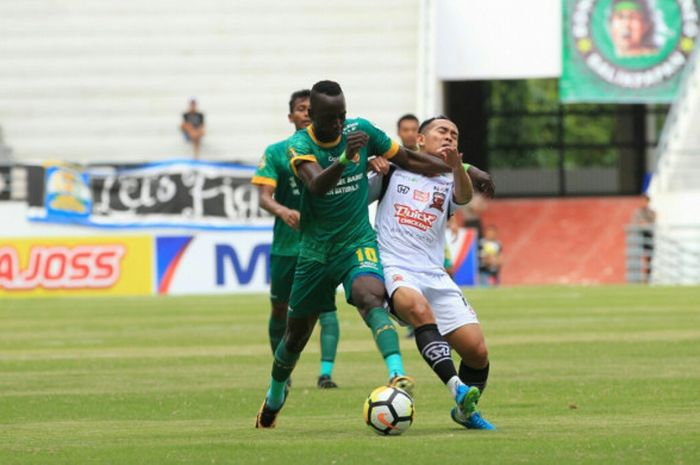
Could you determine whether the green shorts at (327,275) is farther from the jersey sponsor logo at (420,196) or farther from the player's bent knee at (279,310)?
the player's bent knee at (279,310)

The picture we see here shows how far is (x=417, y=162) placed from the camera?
10.9 m

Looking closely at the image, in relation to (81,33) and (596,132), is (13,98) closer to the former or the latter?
(81,33)

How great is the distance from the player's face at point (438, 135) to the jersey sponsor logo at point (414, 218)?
1.30 ft

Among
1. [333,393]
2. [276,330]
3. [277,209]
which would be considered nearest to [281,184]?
[277,209]

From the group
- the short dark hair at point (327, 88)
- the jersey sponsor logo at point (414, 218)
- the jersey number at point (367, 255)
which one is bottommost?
the jersey number at point (367, 255)

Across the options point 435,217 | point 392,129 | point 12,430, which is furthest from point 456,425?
point 392,129

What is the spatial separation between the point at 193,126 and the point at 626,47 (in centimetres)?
1001

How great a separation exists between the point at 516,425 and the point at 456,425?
368mm

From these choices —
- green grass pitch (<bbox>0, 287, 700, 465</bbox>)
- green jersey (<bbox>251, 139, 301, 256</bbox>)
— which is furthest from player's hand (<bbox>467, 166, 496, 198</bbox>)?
green jersey (<bbox>251, 139, 301, 256</bbox>)

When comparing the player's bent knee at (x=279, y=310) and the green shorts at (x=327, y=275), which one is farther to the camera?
the player's bent knee at (x=279, y=310)

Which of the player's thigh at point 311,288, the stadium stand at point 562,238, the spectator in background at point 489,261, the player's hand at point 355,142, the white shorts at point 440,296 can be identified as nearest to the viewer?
the player's hand at point 355,142

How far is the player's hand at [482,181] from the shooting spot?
11.0 metres

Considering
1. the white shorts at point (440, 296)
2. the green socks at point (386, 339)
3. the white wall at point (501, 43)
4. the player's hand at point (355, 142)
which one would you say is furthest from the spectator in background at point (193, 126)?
the player's hand at point (355, 142)

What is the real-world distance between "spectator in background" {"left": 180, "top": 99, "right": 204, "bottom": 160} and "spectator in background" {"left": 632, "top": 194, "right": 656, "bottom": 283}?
400 inches
